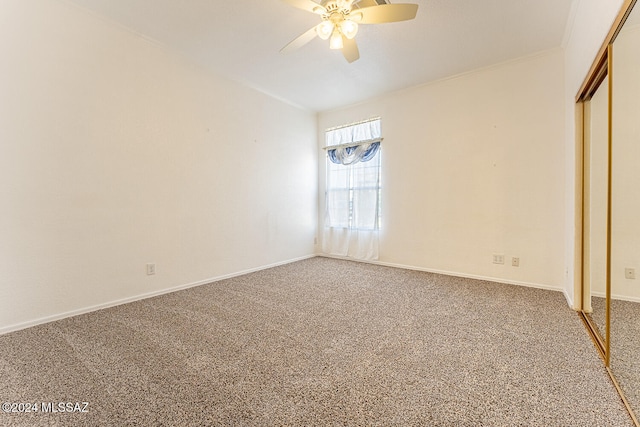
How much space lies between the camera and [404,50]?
9.56 feet

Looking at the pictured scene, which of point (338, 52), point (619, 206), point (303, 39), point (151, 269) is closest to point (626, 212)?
point (619, 206)

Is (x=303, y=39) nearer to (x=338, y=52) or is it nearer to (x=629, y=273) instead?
(x=338, y=52)

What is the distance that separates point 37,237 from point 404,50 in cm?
371

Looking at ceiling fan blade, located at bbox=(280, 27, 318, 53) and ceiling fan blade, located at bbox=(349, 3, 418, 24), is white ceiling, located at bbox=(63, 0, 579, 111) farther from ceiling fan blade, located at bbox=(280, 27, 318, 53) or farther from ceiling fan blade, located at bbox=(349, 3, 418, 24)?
ceiling fan blade, located at bbox=(349, 3, 418, 24)

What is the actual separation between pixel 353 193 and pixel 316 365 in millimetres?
3144

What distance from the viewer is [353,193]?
14.6 ft

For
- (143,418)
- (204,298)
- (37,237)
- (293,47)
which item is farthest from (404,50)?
(37,237)

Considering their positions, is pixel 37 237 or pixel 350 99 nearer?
pixel 37 237

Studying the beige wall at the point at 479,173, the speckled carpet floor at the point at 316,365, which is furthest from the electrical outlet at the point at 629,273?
the beige wall at the point at 479,173

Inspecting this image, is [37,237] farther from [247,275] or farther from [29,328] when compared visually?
[247,275]

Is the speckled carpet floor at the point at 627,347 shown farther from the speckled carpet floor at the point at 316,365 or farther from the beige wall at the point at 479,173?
the beige wall at the point at 479,173

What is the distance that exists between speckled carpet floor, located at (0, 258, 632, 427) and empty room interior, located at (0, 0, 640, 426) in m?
0.02

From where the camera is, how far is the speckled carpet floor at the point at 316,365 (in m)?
1.23

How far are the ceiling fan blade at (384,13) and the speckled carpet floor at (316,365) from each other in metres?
2.20
